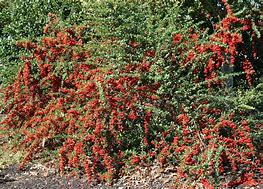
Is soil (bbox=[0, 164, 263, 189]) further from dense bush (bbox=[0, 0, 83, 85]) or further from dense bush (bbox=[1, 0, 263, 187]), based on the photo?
dense bush (bbox=[0, 0, 83, 85])

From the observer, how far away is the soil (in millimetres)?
5445

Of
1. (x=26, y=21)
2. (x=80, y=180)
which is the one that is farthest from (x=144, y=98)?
(x=26, y=21)

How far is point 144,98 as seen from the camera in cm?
593

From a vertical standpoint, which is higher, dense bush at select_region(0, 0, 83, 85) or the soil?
dense bush at select_region(0, 0, 83, 85)

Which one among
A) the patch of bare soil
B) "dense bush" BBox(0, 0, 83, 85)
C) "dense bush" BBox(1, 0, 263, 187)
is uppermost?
"dense bush" BBox(0, 0, 83, 85)

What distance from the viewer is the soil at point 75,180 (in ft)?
17.9

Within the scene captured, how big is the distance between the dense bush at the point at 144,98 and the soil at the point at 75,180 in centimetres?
14

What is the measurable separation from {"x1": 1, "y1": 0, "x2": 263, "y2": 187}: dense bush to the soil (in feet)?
0.45

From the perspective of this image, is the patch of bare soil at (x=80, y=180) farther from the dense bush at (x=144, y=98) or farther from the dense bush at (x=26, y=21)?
the dense bush at (x=26, y=21)

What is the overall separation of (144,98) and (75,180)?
1.28m

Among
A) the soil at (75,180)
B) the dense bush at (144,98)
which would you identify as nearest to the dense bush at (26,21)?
the dense bush at (144,98)

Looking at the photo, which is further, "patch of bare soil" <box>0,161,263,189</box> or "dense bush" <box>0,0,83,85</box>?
"dense bush" <box>0,0,83,85</box>

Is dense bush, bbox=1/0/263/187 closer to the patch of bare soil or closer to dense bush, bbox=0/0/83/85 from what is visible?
the patch of bare soil

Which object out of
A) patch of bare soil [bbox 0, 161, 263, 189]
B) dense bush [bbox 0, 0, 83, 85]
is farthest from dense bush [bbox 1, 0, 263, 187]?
dense bush [bbox 0, 0, 83, 85]
